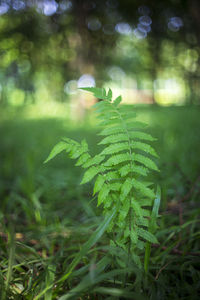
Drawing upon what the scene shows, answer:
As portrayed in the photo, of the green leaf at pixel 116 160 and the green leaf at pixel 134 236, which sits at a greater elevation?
the green leaf at pixel 116 160

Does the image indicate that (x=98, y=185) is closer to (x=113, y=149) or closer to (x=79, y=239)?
(x=113, y=149)

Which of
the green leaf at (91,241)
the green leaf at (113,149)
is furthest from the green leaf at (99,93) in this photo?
the green leaf at (91,241)

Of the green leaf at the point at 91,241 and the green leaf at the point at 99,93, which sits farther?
the green leaf at the point at 99,93

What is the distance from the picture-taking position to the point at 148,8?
6.26 metres

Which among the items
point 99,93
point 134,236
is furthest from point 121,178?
point 99,93

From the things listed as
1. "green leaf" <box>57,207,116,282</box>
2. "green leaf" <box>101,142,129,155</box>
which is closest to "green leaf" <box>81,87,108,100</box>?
"green leaf" <box>101,142,129,155</box>

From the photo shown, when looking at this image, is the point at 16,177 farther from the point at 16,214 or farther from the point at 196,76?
the point at 196,76

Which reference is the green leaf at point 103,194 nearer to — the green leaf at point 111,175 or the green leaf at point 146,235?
the green leaf at point 111,175

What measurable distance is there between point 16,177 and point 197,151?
2.12m

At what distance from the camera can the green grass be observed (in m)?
0.66

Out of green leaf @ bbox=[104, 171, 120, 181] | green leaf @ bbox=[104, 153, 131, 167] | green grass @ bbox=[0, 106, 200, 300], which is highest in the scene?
green leaf @ bbox=[104, 153, 131, 167]

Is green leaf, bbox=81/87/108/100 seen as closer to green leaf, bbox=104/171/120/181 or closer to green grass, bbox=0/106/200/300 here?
green leaf, bbox=104/171/120/181

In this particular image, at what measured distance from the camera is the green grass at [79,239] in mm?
658

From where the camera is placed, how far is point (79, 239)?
3.32ft
